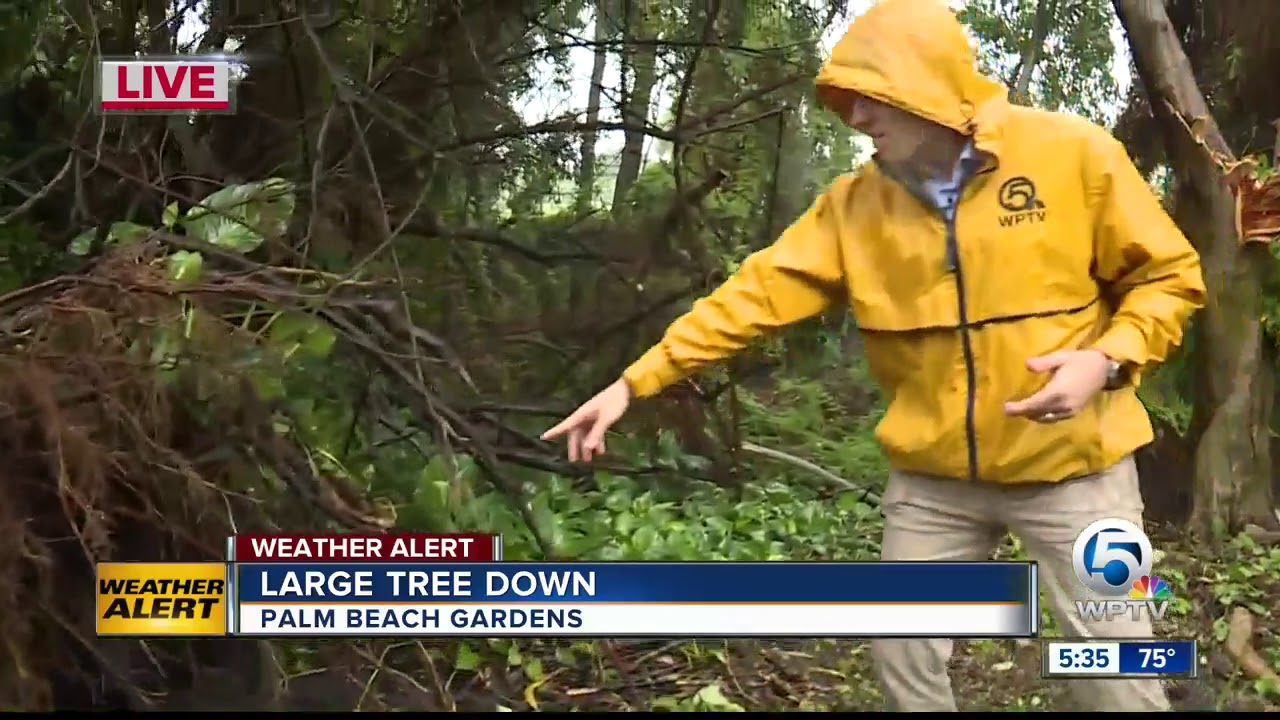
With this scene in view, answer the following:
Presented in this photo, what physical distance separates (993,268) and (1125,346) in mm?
191

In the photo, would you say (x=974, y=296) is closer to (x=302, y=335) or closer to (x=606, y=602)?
(x=606, y=602)

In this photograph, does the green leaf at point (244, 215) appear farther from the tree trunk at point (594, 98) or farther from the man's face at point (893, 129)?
the man's face at point (893, 129)

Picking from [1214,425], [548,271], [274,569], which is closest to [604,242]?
[548,271]

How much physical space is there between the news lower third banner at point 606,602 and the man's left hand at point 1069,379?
410 millimetres

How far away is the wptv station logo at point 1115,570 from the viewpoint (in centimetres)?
162

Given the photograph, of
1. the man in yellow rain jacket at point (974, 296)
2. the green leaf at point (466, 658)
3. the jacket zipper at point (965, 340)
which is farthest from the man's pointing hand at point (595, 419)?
the jacket zipper at point (965, 340)

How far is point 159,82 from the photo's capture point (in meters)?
1.81

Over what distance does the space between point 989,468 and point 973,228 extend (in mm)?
310

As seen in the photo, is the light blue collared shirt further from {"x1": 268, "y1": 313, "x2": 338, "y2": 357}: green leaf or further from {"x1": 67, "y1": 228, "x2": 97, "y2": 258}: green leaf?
{"x1": 67, "y1": 228, "x2": 97, "y2": 258}: green leaf

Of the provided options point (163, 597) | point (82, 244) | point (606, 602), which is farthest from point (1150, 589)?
point (82, 244)

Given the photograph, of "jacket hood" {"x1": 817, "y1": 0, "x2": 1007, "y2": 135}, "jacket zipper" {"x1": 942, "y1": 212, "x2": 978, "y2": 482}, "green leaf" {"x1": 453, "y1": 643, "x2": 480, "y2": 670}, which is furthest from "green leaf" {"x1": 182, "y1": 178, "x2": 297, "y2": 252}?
"jacket zipper" {"x1": 942, "y1": 212, "x2": 978, "y2": 482}

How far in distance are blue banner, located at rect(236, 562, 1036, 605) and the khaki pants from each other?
82mm

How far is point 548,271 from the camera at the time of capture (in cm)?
192

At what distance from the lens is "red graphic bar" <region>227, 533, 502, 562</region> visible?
175 cm
